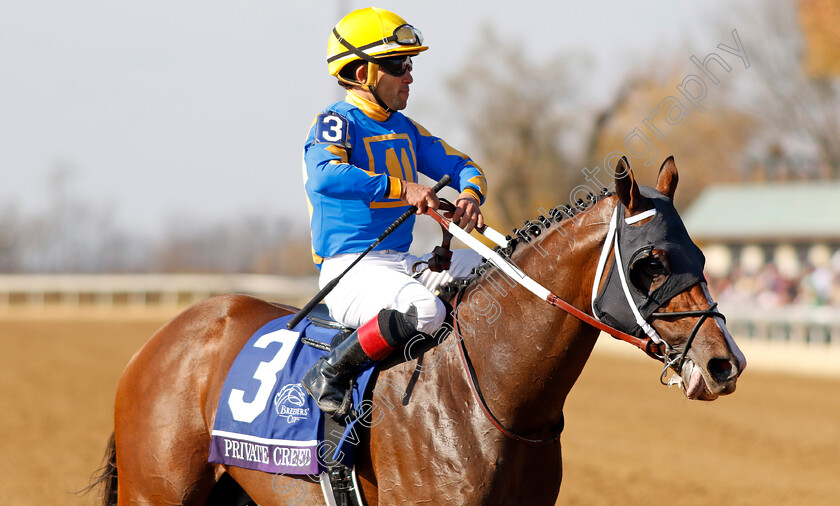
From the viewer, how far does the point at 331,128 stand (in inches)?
126

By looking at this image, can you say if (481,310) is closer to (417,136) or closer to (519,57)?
(417,136)

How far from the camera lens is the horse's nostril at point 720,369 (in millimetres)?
2568

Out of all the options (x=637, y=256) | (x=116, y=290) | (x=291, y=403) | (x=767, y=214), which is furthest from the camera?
(x=116, y=290)

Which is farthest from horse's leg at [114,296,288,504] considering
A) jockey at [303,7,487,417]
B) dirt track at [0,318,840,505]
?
dirt track at [0,318,840,505]

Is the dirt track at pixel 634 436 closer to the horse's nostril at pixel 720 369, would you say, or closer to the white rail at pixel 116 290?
the horse's nostril at pixel 720 369

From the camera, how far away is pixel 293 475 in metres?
3.29

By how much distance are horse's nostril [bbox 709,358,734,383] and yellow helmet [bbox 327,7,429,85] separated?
159cm

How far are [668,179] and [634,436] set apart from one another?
6.82 meters

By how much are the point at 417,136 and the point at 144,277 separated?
26824 millimetres

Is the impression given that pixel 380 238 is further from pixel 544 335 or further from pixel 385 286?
pixel 544 335

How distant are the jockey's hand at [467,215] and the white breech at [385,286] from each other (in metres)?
0.27

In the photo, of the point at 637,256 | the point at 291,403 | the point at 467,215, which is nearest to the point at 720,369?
the point at 637,256

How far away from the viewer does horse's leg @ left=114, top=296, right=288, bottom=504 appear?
3.58 meters

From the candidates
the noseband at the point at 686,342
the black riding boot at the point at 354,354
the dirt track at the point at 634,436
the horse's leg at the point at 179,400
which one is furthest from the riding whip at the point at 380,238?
the dirt track at the point at 634,436
